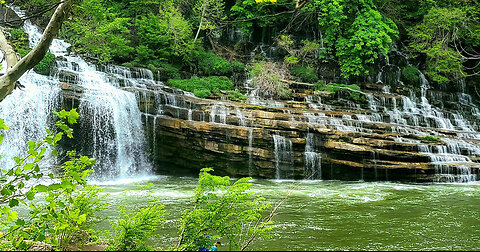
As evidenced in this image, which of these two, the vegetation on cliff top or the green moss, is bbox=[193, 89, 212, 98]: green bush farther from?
the green moss

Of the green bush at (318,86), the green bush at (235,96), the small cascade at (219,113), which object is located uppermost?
the green bush at (318,86)

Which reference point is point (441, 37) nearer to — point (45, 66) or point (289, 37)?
point (289, 37)

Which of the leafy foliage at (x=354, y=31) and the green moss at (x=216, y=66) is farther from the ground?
the leafy foliage at (x=354, y=31)

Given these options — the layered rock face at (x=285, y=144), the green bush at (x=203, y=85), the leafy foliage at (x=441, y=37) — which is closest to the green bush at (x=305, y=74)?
the green bush at (x=203, y=85)

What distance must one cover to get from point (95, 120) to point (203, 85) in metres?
7.51

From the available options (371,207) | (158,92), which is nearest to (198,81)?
(158,92)

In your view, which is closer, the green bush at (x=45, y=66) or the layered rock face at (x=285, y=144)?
the layered rock face at (x=285, y=144)

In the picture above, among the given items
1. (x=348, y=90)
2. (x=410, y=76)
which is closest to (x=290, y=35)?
(x=348, y=90)

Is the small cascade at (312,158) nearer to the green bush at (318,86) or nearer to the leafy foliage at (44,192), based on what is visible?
the green bush at (318,86)

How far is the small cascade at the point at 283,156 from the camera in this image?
15867mm

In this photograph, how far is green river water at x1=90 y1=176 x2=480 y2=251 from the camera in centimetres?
609

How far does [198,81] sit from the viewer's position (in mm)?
21750

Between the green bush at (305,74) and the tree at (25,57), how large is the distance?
21.4 meters


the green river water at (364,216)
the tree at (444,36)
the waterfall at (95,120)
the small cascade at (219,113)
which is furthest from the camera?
the tree at (444,36)
